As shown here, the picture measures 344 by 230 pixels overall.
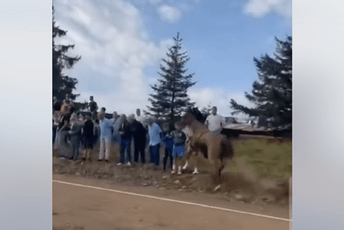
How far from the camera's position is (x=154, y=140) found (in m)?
4.30

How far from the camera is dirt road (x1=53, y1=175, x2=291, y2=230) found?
3930mm

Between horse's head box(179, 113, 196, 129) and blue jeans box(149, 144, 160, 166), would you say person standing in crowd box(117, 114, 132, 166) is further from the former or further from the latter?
horse's head box(179, 113, 196, 129)

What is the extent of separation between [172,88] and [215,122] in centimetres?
60

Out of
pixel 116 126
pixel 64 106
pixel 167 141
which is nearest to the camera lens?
pixel 167 141

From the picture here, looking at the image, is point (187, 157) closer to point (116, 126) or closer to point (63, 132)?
point (116, 126)

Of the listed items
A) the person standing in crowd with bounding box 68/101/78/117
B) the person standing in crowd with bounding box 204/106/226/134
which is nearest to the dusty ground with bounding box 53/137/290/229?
the person standing in crowd with bounding box 204/106/226/134

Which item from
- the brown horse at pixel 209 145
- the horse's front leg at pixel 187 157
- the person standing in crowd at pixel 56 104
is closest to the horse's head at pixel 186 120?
the brown horse at pixel 209 145

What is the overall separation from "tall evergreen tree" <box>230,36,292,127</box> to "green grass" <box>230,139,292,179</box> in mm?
200

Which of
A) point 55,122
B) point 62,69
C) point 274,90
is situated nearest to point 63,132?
point 55,122

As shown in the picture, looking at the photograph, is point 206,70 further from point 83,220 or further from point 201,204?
point 83,220

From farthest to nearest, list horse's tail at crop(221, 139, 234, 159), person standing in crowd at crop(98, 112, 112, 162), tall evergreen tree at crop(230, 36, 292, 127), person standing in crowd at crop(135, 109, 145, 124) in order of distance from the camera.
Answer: person standing in crowd at crop(98, 112, 112, 162)
person standing in crowd at crop(135, 109, 145, 124)
horse's tail at crop(221, 139, 234, 159)
tall evergreen tree at crop(230, 36, 292, 127)

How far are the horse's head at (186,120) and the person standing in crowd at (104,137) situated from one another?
91 centimetres
